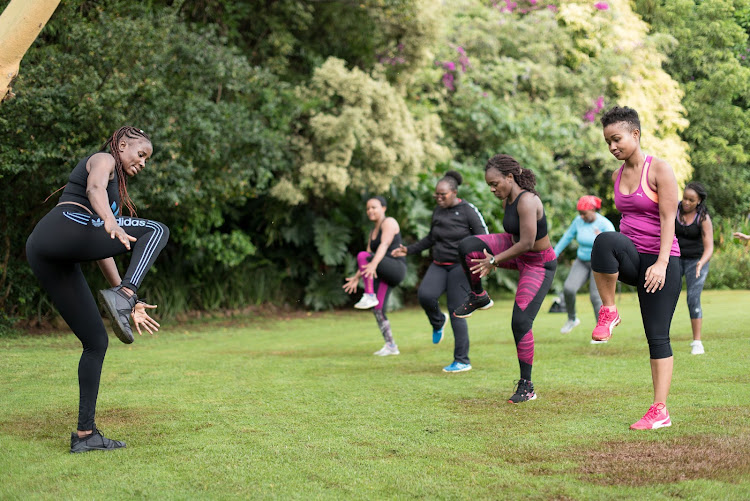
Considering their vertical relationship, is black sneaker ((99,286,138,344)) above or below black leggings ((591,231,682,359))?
below

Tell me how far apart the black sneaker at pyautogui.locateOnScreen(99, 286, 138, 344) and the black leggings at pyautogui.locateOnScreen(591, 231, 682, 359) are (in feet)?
10.4

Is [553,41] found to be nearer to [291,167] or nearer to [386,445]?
[291,167]

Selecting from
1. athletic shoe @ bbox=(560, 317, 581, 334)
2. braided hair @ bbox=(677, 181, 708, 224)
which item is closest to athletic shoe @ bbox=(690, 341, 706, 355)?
braided hair @ bbox=(677, 181, 708, 224)

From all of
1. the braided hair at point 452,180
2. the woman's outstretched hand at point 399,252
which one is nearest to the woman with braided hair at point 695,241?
the braided hair at point 452,180

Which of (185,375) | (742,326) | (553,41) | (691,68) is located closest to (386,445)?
(185,375)

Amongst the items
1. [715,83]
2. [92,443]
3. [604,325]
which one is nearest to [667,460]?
[604,325]

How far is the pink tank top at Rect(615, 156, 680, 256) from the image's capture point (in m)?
5.39

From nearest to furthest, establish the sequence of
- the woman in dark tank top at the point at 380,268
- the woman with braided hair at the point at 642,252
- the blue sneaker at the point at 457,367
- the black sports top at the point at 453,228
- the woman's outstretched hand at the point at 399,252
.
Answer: the woman with braided hair at the point at 642,252 → the blue sneaker at the point at 457,367 → the black sports top at the point at 453,228 → the woman's outstretched hand at the point at 399,252 → the woman in dark tank top at the point at 380,268

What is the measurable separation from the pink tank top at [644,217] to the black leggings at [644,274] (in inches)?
2.8

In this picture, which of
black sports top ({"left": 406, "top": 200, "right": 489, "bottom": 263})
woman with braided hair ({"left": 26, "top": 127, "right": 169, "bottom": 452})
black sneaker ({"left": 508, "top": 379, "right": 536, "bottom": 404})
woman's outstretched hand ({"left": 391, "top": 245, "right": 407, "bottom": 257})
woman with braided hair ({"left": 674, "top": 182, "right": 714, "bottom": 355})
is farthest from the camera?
woman's outstretched hand ({"left": 391, "top": 245, "right": 407, "bottom": 257})

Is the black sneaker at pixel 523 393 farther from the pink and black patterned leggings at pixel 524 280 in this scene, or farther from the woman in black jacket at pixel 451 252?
the woman in black jacket at pixel 451 252

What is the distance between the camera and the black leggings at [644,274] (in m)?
5.44

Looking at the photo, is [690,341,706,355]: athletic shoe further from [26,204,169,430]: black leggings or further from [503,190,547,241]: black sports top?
[26,204,169,430]: black leggings

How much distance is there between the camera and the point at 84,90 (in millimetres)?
11188
